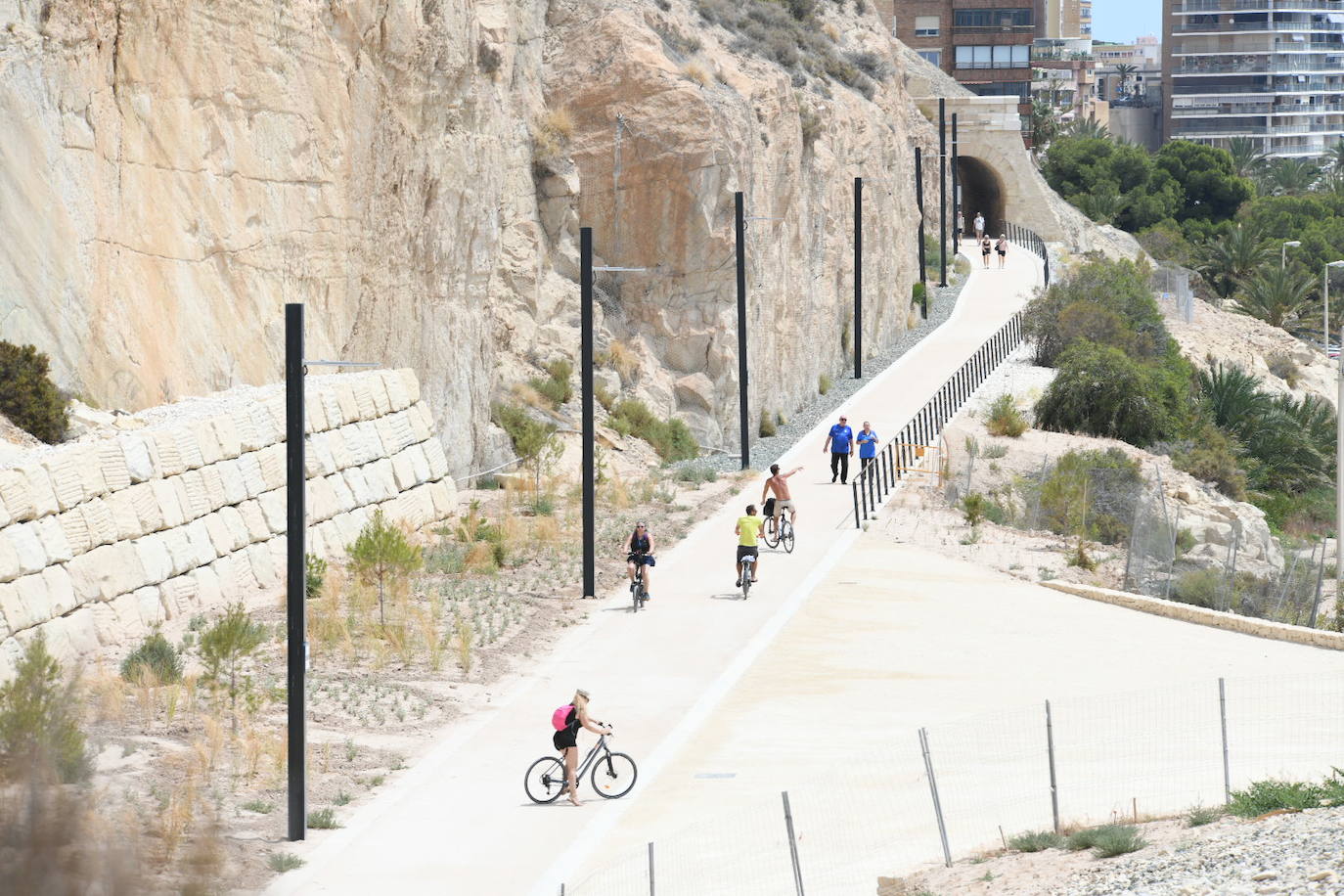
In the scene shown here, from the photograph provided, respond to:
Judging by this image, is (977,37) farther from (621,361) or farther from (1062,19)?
(621,361)

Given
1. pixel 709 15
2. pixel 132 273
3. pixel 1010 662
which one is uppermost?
pixel 709 15

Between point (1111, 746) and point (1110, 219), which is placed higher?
point (1110, 219)

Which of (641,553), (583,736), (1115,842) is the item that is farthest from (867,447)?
(1115,842)

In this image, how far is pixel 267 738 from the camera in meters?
15.8

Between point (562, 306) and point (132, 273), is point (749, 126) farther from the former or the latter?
point (132, 273)

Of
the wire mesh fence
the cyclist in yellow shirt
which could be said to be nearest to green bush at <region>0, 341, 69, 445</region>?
the wire mesh fence

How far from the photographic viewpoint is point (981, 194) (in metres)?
89.6

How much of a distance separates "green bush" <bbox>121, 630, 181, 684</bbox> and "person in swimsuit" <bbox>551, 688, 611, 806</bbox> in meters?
4.11

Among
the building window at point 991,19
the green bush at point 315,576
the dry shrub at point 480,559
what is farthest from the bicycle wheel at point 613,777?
the building window at point 991,19

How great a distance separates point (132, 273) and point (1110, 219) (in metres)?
82.4

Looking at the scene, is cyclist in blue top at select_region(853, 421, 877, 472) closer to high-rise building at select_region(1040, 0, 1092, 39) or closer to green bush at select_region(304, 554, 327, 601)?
green bush at select_region(304, 554, 327, 601)

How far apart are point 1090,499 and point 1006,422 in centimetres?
654

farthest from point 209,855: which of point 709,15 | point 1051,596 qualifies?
point 709,15

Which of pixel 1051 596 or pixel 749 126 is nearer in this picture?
pixel 1051 596
